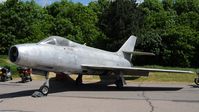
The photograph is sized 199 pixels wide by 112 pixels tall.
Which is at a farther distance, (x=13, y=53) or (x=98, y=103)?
(x=13, y=53)

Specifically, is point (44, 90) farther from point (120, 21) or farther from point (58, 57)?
point (120, 21)

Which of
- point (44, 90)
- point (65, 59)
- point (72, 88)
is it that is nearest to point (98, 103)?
point (44, 90)

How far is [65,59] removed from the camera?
18.3m

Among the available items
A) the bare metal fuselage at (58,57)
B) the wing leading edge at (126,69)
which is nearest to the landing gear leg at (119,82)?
the wing leading edge at (126,69)

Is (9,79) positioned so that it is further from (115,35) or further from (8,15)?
(8,15)

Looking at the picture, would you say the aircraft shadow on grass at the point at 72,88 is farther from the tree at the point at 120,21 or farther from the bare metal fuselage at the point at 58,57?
the tree at the point at 120,21

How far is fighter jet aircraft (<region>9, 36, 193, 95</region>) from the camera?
16312 mm

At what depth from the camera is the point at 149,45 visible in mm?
40469

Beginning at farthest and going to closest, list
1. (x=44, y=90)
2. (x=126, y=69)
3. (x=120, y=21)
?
(x=120, y=21), (x=126, y=69), (x=44, y=90)

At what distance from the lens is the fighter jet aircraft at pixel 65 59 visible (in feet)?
53.5

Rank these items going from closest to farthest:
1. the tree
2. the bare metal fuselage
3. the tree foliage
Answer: the bare metal fuselage < the tree < the tree foliage

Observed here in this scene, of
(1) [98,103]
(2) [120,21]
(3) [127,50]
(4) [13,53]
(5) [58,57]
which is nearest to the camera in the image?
(1) [98,103]

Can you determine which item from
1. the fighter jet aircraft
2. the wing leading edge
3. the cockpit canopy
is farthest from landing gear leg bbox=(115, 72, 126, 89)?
the cockpit canopy

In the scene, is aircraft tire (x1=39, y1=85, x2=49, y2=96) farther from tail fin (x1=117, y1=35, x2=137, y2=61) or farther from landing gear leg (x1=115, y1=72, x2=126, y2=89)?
tail fin (x1=117, y1=35, x2=137, y2=61)
